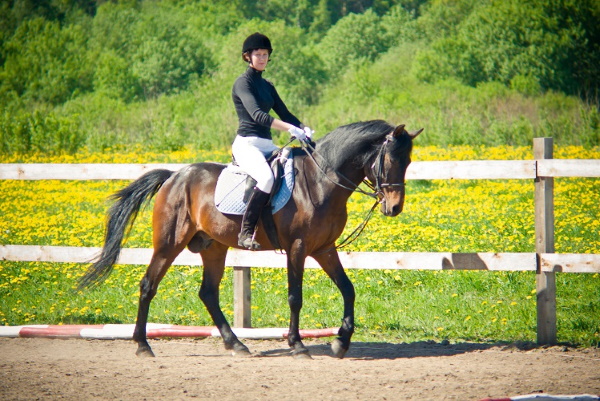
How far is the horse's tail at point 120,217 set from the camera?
24.2 ft

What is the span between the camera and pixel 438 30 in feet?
211

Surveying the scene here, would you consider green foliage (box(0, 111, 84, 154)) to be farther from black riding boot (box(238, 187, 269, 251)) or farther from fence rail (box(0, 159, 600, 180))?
black riding boot (box(238, 187, 269, 251))

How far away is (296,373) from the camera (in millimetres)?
5918

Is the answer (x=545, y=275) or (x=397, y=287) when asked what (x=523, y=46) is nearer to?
(x=397, y=287)

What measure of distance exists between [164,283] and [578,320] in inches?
208

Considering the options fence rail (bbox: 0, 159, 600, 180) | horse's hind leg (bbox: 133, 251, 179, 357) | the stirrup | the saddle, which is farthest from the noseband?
horse's hind leg (bbox: 133, 251, 179, 357)

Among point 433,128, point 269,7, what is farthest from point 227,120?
point 269,7

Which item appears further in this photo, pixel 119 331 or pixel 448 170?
pixel 119 331

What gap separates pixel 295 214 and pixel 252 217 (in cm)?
40

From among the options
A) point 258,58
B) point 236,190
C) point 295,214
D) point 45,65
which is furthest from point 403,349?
point 45,65

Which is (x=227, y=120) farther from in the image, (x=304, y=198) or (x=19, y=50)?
(x=19, y=50)

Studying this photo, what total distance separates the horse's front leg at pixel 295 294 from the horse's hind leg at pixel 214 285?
2.41 ft

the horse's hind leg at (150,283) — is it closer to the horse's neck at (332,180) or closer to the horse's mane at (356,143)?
the horse's neck at (332,180)

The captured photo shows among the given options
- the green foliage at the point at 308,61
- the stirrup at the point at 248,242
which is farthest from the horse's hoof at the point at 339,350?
the green foliage at the point at 308,61
